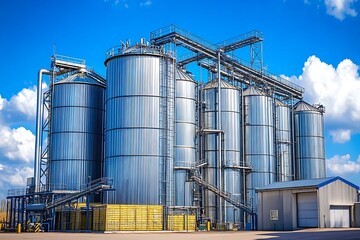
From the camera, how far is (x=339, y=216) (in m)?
50.1

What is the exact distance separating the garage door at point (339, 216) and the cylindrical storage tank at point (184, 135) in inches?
603

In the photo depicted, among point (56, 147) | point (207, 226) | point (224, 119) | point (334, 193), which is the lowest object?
point (207, 226)

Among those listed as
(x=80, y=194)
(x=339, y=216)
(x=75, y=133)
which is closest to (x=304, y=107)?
(x=339, y=216)

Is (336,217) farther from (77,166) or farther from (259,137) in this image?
(77,166)

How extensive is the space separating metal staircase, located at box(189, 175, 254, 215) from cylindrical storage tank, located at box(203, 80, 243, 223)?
84 cm

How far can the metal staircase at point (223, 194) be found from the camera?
57.5 metres

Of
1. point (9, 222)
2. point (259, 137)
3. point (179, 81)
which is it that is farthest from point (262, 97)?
point (9, 222)

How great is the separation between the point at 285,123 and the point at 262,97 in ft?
26.0

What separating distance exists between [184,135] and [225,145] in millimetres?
7088

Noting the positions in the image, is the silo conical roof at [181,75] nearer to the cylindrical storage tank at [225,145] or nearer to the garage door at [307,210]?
the cylindrical storage tank at [225,145]

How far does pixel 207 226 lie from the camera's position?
185ft

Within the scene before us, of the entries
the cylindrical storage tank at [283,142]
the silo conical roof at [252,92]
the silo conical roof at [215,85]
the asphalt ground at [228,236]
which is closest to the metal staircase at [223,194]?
the cylindrical storage tank at [283,142]

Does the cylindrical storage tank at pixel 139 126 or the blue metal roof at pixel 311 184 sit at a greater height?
the cylindrical storage tank at pixel 139 126

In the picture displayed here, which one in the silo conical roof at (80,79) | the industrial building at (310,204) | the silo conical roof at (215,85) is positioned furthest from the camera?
the silo conical roof at (215,85)
